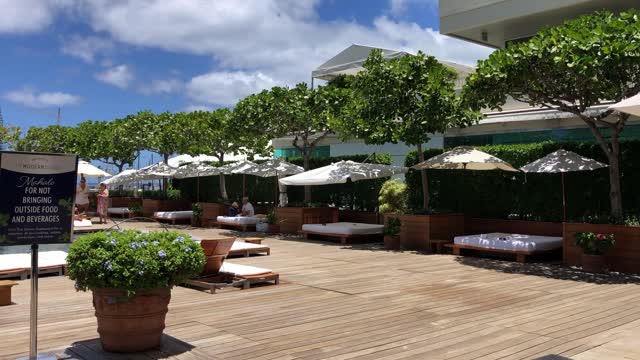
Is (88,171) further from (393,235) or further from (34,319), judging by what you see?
(34,319)

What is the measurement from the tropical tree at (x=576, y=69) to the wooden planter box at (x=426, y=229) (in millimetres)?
3592

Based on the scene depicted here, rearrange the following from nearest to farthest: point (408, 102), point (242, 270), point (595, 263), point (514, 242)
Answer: point (242, 270), point (595, 263), point (514, 242), point (408, 102)

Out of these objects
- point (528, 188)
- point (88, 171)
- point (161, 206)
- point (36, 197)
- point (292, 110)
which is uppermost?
point (292, 110)

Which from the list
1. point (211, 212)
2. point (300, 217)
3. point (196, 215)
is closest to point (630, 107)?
point (300, 217)

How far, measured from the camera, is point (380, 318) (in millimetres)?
7277

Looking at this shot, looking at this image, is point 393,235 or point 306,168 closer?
point 393,235

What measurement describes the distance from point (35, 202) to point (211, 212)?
18.8m

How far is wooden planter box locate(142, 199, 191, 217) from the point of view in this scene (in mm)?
27750

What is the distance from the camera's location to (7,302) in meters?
8.09

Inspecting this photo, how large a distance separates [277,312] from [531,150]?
366 inches

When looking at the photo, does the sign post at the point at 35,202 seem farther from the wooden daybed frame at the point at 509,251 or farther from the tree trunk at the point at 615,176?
the tree trunk at the point at 615,176

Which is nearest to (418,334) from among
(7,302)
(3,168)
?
(3,168)

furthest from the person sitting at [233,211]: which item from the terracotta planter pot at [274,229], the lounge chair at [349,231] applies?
the lounge chair at [349,231]

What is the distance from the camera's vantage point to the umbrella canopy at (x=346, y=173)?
55.3 feet
